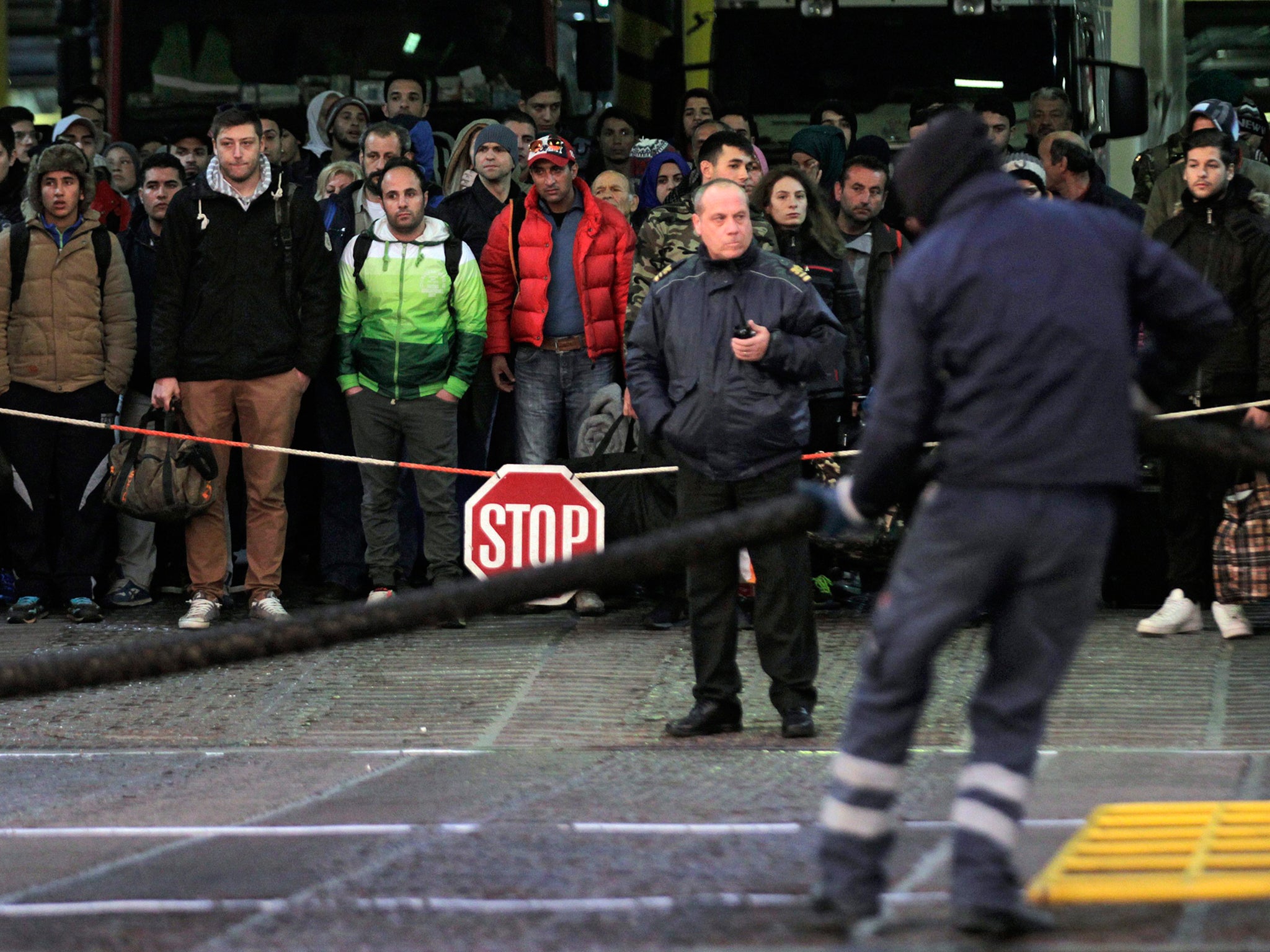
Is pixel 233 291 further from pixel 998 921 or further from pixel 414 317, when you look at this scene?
pixel 998 921

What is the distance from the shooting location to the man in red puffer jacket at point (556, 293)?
10.8m

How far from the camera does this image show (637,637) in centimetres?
1018

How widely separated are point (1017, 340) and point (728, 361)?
11.0 ft

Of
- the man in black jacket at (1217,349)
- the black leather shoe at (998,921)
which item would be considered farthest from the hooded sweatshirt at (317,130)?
the black leather shoe at (998,921)

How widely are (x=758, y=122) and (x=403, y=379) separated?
5.14 metres

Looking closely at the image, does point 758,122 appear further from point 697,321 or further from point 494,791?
point 494,791

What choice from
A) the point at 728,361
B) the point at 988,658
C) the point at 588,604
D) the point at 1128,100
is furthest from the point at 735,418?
the point at 1128,100

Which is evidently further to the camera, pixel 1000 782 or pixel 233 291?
pixel 233 291

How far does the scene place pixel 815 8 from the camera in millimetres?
14828

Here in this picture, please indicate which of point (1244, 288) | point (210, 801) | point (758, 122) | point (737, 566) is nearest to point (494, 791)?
point (210, 801)

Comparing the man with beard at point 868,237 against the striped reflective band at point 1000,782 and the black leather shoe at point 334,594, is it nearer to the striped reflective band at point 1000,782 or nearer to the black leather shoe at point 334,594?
the black leather shoe at point 334,594

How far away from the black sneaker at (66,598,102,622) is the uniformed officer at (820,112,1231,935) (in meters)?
6.60

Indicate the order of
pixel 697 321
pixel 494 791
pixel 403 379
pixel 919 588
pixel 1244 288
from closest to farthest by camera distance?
pixel 919 588, pixel 494 791, pixel 697 321, pixel 1244 288, pixel 403 379

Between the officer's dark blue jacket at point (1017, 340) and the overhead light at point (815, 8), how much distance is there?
10.0 m
